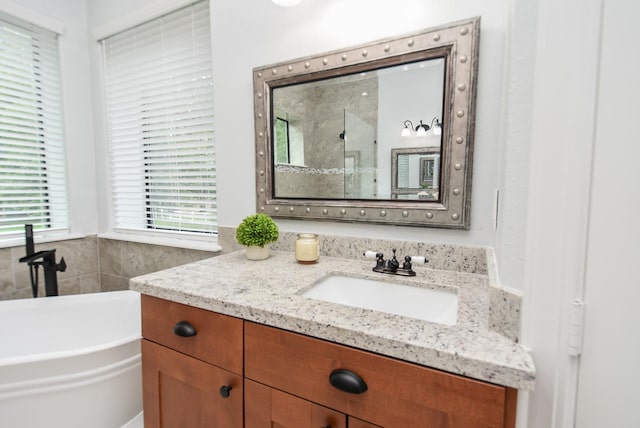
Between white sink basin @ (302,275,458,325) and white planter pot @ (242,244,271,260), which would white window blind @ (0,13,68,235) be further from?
white sink basin @ (302,275,458,325)

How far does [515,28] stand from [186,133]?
175cm

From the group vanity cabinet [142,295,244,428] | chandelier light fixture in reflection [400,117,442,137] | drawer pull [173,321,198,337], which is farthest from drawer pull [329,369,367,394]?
chandelier light fixture in reflection [400,117,442,137]

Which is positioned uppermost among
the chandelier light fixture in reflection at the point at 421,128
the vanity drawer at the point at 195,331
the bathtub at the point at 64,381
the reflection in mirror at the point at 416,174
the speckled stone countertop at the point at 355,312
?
the chandelier light fixture in reflection at the point at 421,128

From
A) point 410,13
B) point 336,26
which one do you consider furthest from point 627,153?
point 336,26

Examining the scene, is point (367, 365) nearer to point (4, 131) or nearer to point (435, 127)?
point (435, 127)

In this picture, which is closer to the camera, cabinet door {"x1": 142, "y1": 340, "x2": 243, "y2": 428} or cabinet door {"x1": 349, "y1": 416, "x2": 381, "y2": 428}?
cabinet door {"x1": 349, "y1": 416, "x2": 381, "y2": 428}

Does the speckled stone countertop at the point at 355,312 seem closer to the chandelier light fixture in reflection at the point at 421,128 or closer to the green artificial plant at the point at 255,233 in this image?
the green artificial plant at the point at 255,233

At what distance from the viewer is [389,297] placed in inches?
38.9

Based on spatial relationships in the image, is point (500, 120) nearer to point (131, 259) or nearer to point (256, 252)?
point (256, 252)

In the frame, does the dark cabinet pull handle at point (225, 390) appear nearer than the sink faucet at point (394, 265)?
Yes

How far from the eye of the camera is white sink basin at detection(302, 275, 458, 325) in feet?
2.94

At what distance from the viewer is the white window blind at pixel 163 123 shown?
1.75 meters

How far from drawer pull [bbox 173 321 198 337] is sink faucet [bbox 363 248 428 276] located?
625 millimetres

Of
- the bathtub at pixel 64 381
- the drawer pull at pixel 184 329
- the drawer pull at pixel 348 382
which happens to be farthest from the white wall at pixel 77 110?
the drawer pull at pixel 348 382
